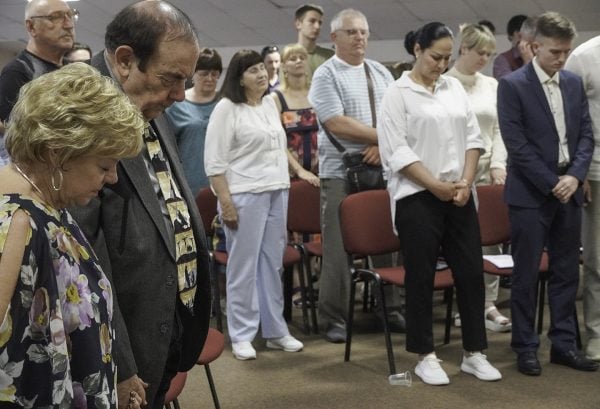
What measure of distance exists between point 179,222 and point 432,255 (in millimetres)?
1851

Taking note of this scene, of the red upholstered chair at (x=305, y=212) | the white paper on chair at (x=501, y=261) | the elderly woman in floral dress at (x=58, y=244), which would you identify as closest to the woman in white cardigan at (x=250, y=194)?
the red upholstered chair at (x=305, y=212)

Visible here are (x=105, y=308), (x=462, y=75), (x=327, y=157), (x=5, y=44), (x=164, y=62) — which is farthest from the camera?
(x=5, y=44)

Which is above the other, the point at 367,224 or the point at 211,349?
the point at 367,224

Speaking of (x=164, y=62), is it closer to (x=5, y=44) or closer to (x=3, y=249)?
(x=3, y=249)

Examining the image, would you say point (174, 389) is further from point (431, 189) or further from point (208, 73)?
point (208, 73)

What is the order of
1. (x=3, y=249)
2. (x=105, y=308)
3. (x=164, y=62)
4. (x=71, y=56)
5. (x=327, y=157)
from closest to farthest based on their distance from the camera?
(x=3, y=249) → (x=105, y=308) → (x=164, y=62) → (x=327, y=157) → (x=71, y=56)

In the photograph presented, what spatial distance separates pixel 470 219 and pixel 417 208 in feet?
0.79

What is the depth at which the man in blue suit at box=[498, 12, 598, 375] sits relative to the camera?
3.49m

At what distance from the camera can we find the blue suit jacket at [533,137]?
349 cm

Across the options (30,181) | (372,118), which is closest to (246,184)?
(372,118)

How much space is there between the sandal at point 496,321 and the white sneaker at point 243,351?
1.32 meters

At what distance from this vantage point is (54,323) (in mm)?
1268

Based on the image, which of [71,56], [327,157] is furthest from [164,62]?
[71,56]

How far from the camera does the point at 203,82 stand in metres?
4.47
